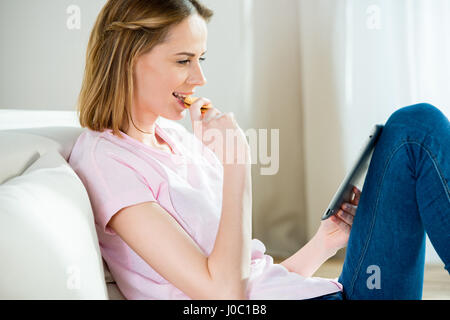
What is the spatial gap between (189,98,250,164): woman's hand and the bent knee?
0.30 metres

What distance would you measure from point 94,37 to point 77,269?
56 centimetres

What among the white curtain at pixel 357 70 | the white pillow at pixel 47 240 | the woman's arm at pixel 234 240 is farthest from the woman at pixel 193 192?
the white curtain at pixel 357 70

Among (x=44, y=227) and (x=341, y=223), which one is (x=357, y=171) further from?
(x=44, y=227)

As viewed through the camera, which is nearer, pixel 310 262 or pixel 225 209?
pixel 225 209

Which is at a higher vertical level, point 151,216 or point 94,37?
point 94,37

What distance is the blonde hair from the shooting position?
44.1 inches

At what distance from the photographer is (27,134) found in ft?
3.62

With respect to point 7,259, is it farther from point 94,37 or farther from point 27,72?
point 27,72

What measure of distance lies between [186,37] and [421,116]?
0.49 m

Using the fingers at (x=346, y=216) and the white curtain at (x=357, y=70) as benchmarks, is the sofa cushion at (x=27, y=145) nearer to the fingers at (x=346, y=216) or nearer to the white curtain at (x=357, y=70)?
the fingers at (x=346, y=216)

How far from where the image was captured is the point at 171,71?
114cm

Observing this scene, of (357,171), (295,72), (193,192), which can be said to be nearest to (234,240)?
(193,192)
